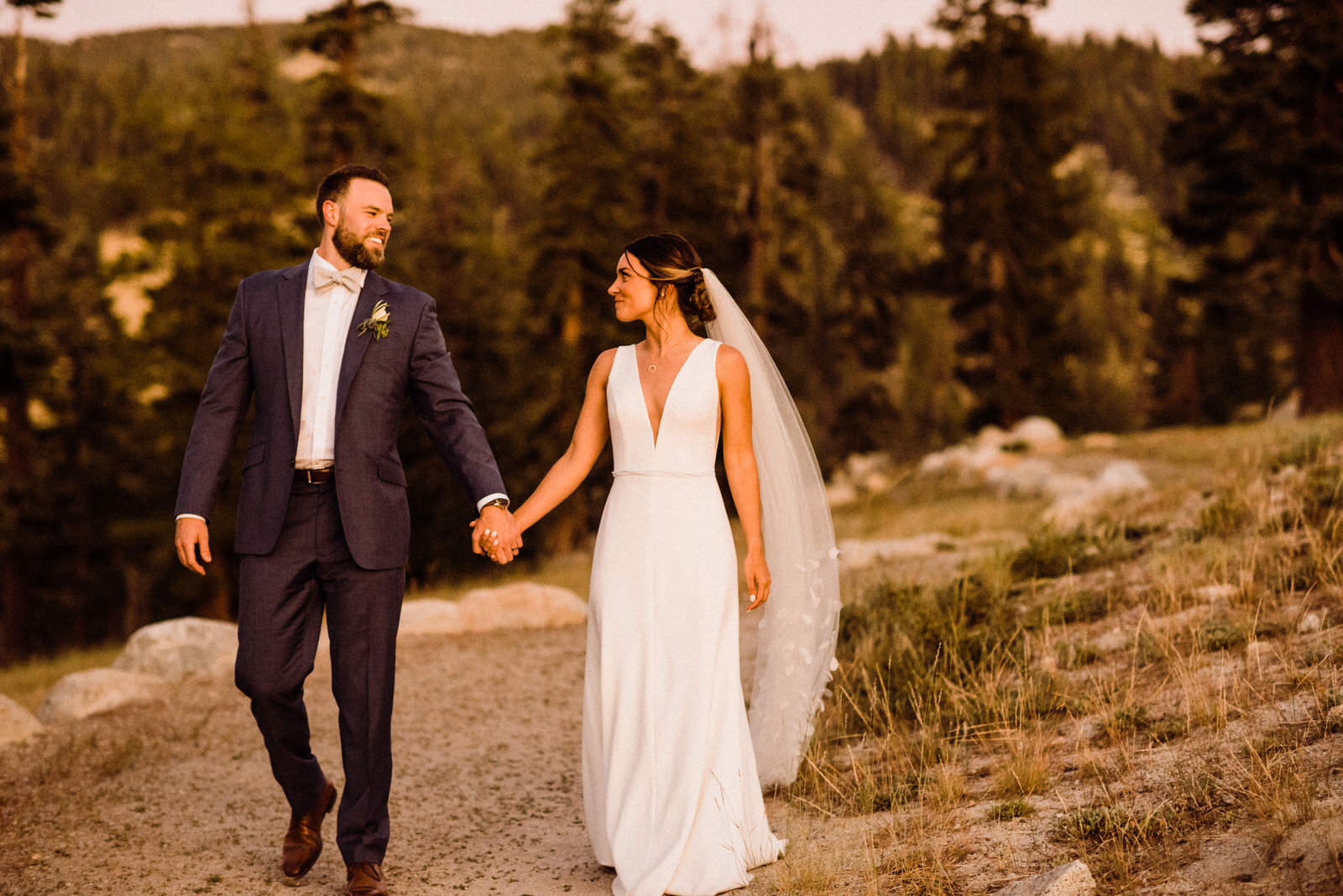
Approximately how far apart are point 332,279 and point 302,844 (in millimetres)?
2323

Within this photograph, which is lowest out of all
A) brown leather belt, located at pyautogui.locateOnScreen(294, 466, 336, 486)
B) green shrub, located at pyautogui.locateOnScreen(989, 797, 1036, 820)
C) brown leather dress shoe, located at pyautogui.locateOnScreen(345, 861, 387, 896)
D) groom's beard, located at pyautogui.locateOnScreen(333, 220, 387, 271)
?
brown leather dress shoe, located at pyautogui.locateOnScreen(345, 861, 387, 896)

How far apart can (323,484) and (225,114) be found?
2612 cm

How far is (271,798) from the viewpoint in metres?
6.31

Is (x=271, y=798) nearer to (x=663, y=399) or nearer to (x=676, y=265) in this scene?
(x=663, y=399)

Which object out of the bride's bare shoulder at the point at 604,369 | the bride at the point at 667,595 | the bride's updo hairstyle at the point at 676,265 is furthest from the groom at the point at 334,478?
the bride's updo hairstyle at the point at 676,265

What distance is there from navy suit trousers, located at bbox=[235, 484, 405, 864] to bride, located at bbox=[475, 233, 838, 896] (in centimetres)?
53

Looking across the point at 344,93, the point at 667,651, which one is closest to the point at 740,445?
the point at 667,651

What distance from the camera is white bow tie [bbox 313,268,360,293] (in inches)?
179

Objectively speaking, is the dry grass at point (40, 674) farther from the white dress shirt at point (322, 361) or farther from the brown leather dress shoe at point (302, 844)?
the white dress shirt at point (322, 361)

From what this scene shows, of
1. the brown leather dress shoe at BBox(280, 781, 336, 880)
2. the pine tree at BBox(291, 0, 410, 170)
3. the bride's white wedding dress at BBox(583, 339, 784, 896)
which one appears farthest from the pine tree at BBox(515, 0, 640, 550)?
the bride's white wedding dress at BBox(583, 339, 784, 896)

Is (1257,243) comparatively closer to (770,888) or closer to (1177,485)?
(1177,485)

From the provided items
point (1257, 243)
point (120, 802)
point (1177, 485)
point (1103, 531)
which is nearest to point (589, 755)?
point (120, 802)

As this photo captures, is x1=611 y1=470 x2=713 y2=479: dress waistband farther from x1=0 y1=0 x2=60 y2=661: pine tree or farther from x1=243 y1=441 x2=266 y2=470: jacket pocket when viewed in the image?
x1=0 y1=0 x2=60 y2=661: pine tree

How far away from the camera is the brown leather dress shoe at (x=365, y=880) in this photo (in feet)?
14.5
